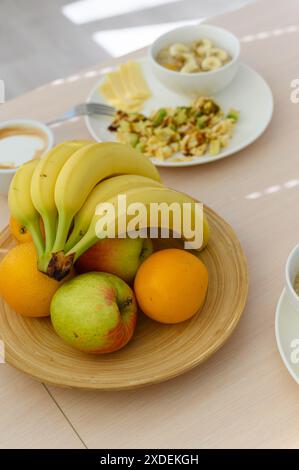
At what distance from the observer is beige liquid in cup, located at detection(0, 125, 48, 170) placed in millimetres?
1009

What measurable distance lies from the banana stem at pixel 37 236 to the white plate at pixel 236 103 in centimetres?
30

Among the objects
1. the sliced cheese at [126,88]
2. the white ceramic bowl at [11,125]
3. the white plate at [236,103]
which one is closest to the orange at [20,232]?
the white ceramic bowl at [11,125]

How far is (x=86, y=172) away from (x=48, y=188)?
52 millimetres

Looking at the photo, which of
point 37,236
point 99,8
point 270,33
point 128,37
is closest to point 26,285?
point 37,236

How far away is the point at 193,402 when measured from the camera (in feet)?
2.42

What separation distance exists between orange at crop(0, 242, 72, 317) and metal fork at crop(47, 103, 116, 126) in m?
0.43

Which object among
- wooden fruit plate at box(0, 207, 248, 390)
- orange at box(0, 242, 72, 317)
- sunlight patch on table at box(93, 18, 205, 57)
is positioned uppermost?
orange at box(0, 242, 72, 317)

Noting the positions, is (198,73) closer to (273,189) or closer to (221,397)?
(273,189)

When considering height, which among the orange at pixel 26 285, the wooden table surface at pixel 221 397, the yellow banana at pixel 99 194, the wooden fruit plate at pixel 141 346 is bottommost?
the wooden table surface at pixel 221 397

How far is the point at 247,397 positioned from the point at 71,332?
22cm

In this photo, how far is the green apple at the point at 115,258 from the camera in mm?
783

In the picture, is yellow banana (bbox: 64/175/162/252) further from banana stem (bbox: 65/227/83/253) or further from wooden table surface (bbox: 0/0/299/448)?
wooden table surface (bbox: 0/0/299/448)

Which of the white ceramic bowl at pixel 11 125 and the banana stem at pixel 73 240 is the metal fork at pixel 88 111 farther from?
the banana stem at pixel 73 240

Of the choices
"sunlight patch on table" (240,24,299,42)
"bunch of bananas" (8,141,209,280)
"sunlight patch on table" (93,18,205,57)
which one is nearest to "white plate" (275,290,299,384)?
"bunch of bananas" (8,141,209,280)
